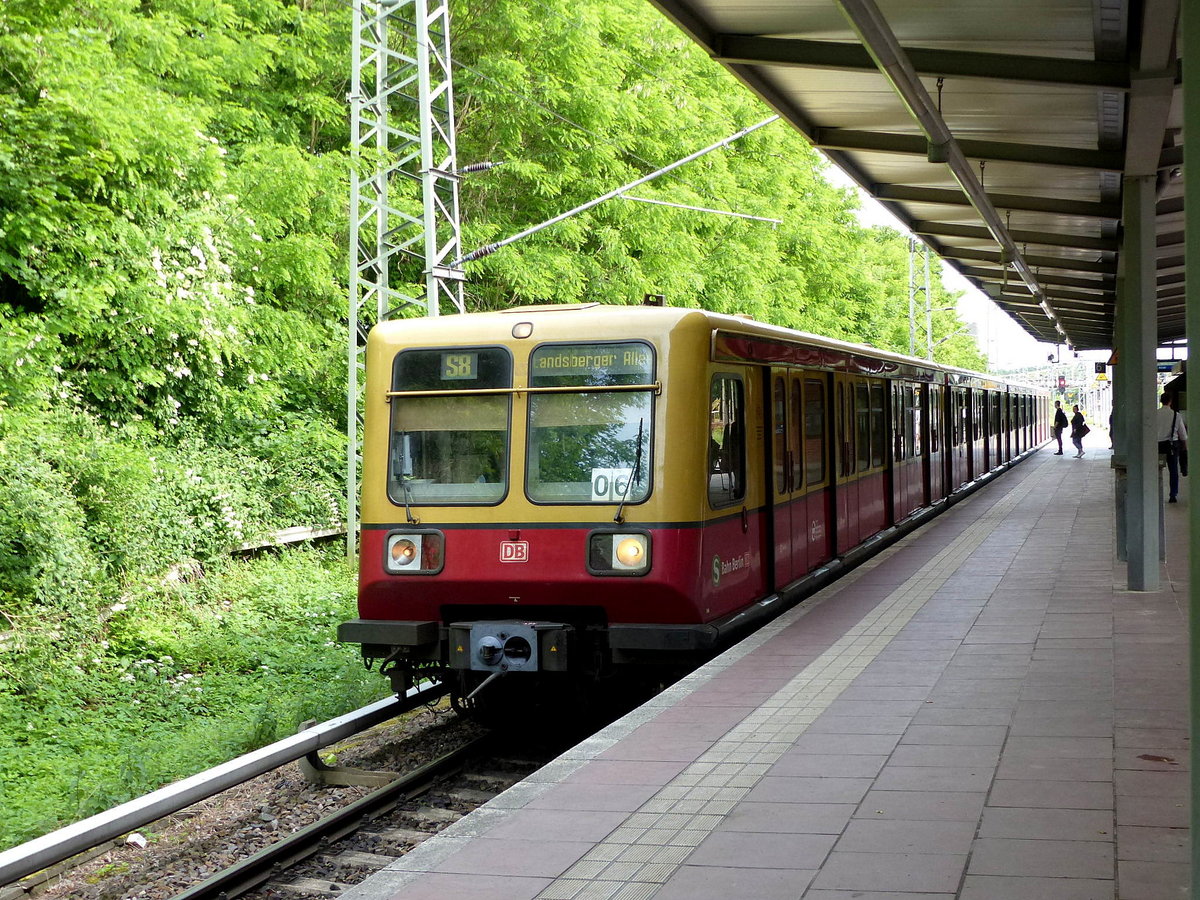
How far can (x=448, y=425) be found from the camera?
958 centimetres

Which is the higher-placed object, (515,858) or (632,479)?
(632,479)

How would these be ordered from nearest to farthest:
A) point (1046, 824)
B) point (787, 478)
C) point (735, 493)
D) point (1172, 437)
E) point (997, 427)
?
point (1046, 824)
point (735, 493)
point (787, 478)
point (1172, 437)
point (997, 427)

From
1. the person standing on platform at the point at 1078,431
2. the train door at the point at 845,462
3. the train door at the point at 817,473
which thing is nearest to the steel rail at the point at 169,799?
the train door at the point at 817,473

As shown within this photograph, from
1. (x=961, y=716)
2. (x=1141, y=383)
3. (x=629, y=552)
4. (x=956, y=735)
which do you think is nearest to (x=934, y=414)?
(x=1141, y=383)

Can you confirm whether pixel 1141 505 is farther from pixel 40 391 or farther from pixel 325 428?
pixel 325 428

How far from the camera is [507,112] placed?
23.9 m

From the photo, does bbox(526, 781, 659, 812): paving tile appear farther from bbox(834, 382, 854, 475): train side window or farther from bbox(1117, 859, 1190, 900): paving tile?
bbox(834, 382, 854, 475): train side window

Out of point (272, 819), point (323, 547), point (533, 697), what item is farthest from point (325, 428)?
point (272, 819)

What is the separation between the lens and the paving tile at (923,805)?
18.9 ft

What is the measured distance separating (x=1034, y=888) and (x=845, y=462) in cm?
980

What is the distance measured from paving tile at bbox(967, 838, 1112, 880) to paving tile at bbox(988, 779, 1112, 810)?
52 centimetres

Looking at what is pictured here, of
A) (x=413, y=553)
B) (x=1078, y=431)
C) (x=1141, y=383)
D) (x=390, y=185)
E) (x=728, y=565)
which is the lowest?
(x=728, y=565)

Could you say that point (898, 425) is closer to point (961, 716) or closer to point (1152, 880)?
point (961, 716)

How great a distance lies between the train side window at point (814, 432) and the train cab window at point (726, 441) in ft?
7.84
